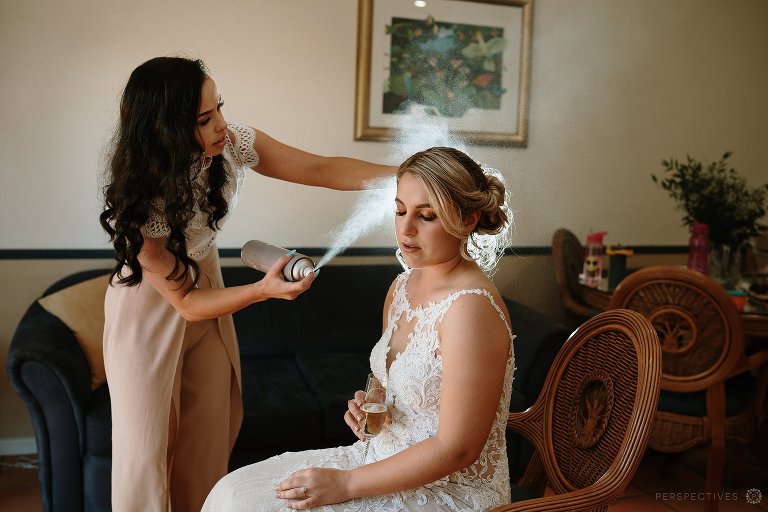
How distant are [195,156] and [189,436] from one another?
0.83 metres

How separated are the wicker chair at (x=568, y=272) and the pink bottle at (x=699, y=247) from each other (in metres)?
0.50

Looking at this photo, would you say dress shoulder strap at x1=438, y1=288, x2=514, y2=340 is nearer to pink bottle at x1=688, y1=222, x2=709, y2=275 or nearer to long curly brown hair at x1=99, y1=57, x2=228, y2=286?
long curly brown hair at x1=99, y1=57, x2=228, y2=286

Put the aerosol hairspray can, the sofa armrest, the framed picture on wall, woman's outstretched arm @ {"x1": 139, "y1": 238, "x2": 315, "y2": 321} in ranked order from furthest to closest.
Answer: the framed picture on wall → the sofa armrest → woman's outstretched arm @ {"x1": 139, "y1": 238, "x2": 315, "y2": 321} → the aerosol hairspray can

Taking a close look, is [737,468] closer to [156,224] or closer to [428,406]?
[428,406]

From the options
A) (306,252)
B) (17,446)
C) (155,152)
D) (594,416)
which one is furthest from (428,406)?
(17,446)

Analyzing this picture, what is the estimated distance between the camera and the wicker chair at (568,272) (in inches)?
135

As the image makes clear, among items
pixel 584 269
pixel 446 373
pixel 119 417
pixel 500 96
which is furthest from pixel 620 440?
pixel 500 96

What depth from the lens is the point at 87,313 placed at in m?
2.78

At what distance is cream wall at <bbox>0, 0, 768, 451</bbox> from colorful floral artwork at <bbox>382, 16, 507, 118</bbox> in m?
0.21

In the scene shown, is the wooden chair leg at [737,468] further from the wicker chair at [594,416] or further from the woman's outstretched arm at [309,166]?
the woman's outstretched arm at [309,166]

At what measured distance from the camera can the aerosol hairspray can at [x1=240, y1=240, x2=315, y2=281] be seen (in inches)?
59.9

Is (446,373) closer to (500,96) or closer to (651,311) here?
(651,311)

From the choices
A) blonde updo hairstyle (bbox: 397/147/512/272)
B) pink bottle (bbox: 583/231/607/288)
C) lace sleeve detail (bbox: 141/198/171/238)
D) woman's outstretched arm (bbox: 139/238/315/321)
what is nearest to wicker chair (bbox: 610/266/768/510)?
pink bottle (bbox: 583/231/607/288)

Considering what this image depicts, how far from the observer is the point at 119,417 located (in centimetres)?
189
